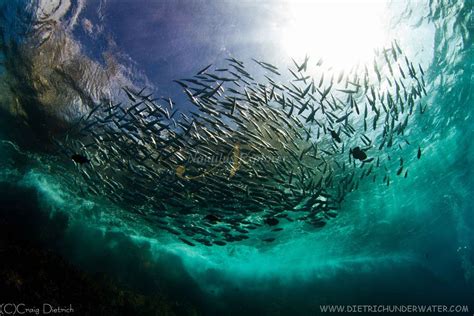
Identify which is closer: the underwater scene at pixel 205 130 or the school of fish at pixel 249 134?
the school of fish at pixel 249 134

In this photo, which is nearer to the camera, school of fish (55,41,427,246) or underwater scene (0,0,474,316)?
school of fish (55,41,427,246)

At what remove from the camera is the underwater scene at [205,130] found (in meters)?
8.24

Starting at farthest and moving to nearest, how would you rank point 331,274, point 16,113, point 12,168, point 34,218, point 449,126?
point 331,274 < point 34,218 < point 12,168 < point 449,126 < point 16,113

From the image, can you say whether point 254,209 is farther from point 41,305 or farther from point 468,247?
point 468,247

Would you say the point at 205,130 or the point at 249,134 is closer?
the point at 249,134

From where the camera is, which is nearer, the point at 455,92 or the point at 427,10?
the point at 427,10

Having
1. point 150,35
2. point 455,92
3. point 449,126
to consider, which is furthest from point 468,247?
point 150,35

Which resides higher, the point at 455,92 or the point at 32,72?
the point at 455,92

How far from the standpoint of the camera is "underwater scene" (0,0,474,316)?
8242 millimetres

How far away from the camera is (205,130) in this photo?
7832 mm

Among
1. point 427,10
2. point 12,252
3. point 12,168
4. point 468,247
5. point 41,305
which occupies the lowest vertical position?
point 41,305

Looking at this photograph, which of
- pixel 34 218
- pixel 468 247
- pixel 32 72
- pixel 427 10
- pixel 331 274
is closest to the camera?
pixel 427 10

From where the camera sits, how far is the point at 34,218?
61.8 feet

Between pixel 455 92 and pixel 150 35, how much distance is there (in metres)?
13.7
